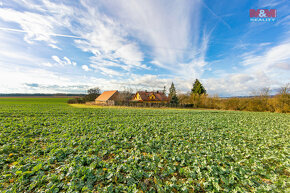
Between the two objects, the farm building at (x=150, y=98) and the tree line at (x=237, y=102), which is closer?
the tree line at (x=237, y=102)

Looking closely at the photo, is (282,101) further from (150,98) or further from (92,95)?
(92,95)

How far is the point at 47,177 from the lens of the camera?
3869 millimetres

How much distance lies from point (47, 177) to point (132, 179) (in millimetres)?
2733

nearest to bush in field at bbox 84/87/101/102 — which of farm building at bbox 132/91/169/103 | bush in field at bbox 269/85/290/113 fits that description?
farm building at bbox 132/91/169/103

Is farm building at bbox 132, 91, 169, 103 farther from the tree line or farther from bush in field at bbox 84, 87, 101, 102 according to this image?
bush in field at bbox 84, 87, 101, 102

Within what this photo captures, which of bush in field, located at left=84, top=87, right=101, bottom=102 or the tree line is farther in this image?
bush in field, located at left=84, top=87, right=101, bottom=102

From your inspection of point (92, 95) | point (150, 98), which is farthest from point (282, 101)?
point (92, 95)

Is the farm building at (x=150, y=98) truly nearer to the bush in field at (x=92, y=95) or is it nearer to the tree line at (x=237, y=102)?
the tree line at (x=237, y=102)

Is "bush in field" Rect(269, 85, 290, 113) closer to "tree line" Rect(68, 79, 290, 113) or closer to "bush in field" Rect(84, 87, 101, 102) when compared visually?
"tree line" Rect(68, 79, 290, 113)

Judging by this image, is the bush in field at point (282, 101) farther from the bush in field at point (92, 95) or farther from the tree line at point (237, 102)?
the bush in field at point (92, 95)

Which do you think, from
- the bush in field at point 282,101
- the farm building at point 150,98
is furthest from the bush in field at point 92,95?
the bush in field at point 282,101

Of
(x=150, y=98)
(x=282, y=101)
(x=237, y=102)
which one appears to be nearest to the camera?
Result: (x=282, y=101)

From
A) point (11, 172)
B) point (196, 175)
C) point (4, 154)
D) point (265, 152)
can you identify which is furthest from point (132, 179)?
point (265, 152)

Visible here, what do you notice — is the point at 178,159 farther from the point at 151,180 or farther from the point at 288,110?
the point at 288,110
